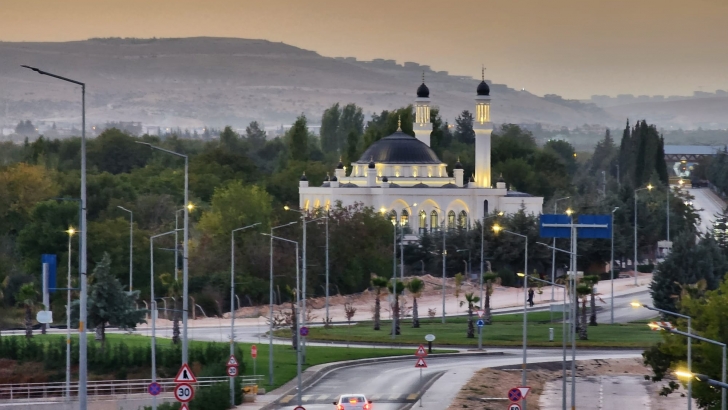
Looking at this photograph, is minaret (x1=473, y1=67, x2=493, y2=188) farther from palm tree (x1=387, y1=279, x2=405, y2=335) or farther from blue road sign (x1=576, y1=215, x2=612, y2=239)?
blue road sign (x1=576, y1=215, x2=612, y2=239)

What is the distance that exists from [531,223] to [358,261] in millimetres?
18376

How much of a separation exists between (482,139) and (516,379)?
3874 inches

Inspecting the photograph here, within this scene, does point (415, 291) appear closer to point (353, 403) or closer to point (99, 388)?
point (99, 388)

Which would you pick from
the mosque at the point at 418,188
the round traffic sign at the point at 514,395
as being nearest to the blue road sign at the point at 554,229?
the round traffic sign at the point at 514,395

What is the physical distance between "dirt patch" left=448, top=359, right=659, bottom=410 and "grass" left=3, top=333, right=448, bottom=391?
6.73m

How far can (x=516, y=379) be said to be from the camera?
66812 mm

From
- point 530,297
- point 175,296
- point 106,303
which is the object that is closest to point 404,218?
point 530,297

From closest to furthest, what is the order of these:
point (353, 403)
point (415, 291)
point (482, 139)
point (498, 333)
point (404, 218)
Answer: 1. point (353, 403)
2. point (415, 291)
3. point (498, 333)
4. point (404, 218)
5. point (482, 139)

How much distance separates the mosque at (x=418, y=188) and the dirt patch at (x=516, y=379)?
234 feet

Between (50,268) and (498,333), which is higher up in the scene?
(50,268)

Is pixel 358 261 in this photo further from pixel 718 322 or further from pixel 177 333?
pixel 718 322

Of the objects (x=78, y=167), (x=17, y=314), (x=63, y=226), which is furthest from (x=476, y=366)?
(x=78, y=167)

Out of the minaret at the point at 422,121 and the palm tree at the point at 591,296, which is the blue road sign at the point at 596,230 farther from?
the minaret at the point at 422,121

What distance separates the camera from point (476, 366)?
70.2 m
